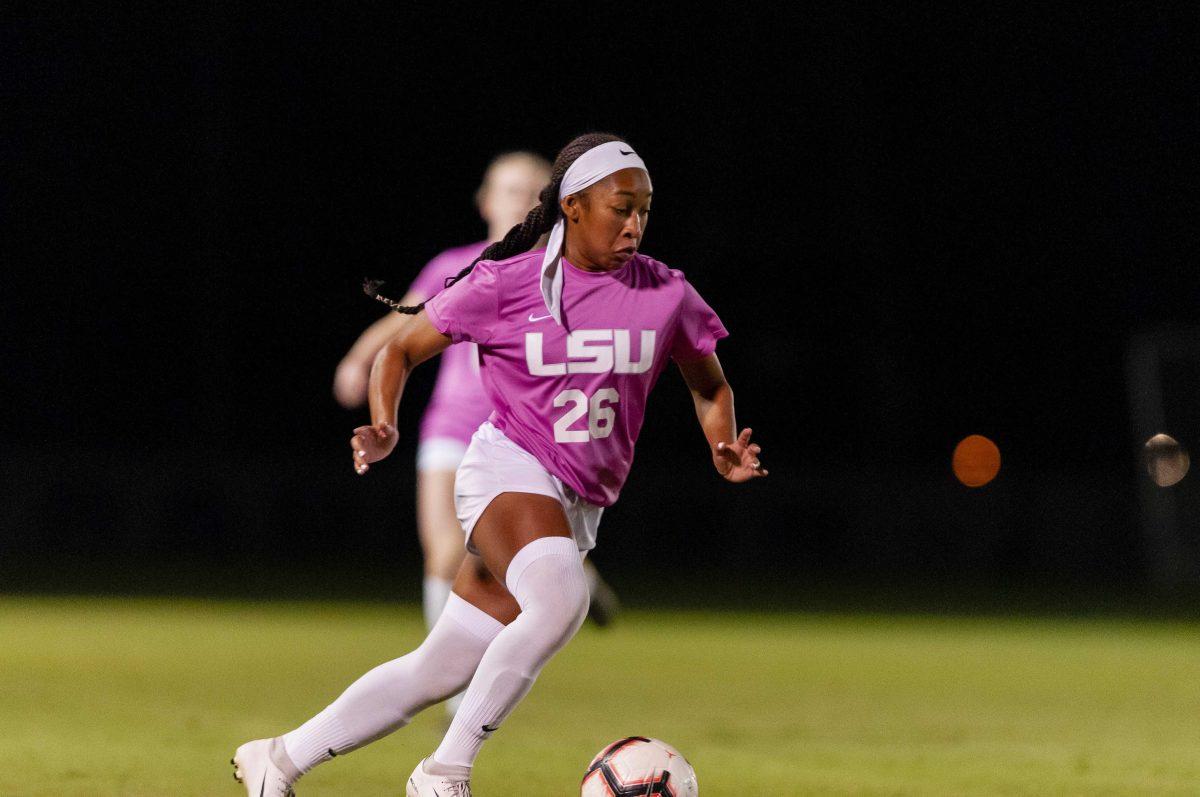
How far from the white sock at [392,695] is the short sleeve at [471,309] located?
0.85m

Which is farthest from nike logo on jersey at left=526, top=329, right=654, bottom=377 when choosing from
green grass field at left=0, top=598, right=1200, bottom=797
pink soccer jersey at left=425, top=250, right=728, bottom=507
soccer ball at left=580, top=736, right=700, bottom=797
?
green grass field at left=0, top=598, right=1200, bottom=797

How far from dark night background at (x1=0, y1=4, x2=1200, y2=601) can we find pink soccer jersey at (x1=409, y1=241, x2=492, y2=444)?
15.2 metres

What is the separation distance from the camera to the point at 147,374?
2664 centimetres

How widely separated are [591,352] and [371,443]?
696mm

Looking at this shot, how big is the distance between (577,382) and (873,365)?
2224 cm

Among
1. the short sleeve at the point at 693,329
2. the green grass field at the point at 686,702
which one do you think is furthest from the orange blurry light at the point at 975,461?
the short sleeve at the point at 693,329

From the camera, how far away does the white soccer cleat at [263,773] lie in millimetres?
5188

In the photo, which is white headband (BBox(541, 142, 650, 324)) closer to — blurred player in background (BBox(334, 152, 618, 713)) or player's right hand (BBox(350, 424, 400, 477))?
player's right hand (BBox(350, 424, 400, 477))

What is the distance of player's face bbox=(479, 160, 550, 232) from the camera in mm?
7484

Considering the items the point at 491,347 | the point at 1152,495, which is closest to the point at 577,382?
the point at 491,347

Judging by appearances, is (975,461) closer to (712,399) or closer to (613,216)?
(712,399)

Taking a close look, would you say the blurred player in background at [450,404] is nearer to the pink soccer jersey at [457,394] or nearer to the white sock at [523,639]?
the pink soccer jersey at [457,394]

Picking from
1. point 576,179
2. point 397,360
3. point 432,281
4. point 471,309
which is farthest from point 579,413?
point 432,281

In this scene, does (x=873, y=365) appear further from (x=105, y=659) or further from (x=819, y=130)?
(x=105, y=659)
